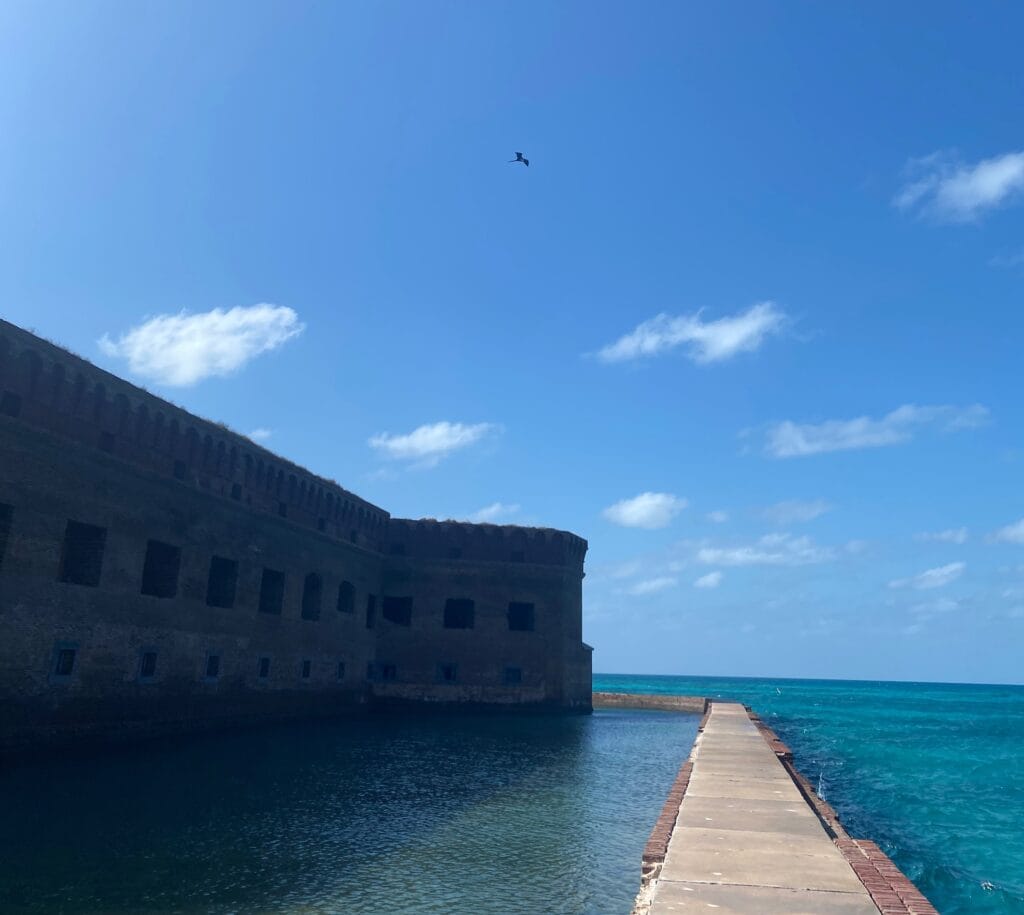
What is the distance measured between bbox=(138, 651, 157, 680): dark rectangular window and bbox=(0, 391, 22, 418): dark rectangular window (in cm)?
640

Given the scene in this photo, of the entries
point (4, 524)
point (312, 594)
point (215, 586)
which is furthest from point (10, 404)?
point (312, 594)

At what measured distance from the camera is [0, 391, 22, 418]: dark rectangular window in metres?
15.9

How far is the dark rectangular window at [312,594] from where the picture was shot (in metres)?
28.0

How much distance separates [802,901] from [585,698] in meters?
30.9

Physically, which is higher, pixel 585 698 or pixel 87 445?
pixel 87 445

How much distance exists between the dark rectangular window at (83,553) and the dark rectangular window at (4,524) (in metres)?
1.79

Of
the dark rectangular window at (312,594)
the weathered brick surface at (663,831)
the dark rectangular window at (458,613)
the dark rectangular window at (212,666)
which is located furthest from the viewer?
the dark rectangular window at (458,613)

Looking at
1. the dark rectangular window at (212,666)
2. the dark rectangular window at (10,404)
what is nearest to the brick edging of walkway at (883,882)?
the dark rectangular window at (10,404)

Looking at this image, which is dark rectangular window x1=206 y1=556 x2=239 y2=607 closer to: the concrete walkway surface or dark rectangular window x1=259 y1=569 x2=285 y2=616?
dark rectangular window x1=259 y1=569 x2=285 y2=616

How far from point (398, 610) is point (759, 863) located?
28.0 m

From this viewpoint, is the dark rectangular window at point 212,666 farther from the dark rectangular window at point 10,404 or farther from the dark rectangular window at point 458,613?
the dark rectangular window at point 458,613

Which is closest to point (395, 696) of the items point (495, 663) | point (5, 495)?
point (495, 663)

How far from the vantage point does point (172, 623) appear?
20234 mm

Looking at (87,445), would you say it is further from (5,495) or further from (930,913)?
(930,913)
